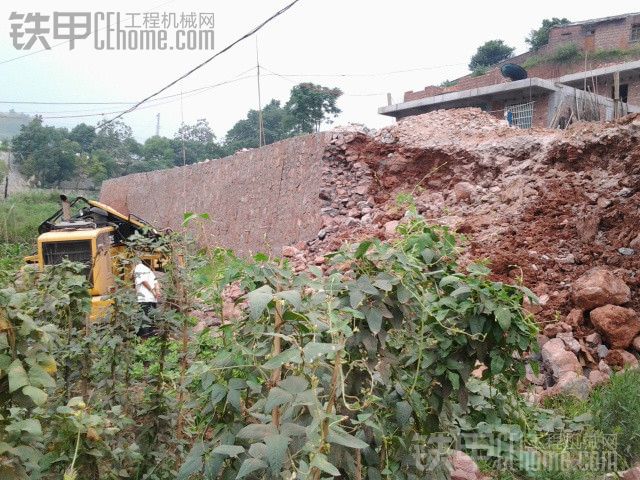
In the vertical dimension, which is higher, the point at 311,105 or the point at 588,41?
the point at 588,41

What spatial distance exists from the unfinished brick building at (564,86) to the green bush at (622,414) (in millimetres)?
5365

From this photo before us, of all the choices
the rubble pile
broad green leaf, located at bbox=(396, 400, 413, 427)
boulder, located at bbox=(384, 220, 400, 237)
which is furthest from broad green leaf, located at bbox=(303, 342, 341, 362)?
boulder, located at bbox=(384, 220, 400, 237)

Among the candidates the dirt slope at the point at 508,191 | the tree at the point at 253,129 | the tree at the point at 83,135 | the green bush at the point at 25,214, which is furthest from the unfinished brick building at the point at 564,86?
the tree at the point at 83,135

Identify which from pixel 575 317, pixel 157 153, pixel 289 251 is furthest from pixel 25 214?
pixel 575 317

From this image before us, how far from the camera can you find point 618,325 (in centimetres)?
460

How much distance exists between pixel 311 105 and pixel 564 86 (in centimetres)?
841

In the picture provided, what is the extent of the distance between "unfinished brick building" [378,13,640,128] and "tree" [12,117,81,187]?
1611 centimetres

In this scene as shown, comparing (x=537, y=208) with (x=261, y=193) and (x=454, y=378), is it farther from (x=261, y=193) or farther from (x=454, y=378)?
(x=261, y=193)

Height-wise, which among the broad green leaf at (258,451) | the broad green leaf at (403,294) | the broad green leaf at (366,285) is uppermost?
the broad green leaf at (366,285)

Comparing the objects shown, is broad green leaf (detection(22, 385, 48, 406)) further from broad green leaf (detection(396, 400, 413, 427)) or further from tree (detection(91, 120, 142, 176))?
tree (detection(91, 120, 142, 176))

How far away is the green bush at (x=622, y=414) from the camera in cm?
313

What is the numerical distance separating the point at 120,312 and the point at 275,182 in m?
6.79

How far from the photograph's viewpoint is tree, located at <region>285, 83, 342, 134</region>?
18953mm

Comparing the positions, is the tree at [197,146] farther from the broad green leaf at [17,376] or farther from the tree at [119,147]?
the broad green leaf at [17,376]
